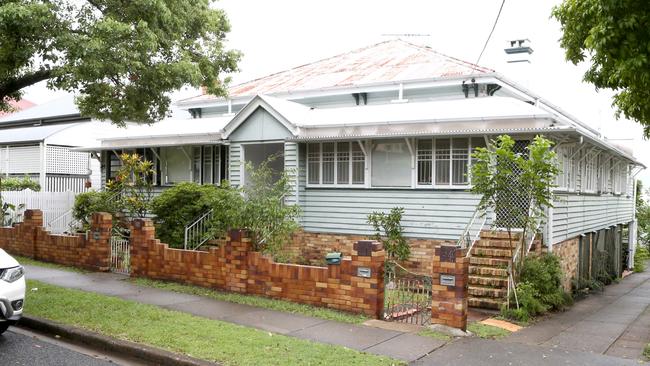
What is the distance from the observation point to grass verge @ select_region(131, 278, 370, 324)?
890cm

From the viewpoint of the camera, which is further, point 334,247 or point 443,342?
point 334,247

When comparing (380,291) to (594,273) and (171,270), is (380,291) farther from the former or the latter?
(594,273)

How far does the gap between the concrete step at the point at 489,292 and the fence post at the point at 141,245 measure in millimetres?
6452

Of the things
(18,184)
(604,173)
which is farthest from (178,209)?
(604,173)

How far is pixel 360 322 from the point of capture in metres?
8.61

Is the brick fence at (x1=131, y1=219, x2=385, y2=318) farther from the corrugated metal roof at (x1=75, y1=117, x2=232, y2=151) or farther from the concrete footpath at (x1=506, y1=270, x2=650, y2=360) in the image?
the corrugated metal roof at (x1=75, y1=117, x2=232, y2=151)

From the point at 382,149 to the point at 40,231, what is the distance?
8650 mm

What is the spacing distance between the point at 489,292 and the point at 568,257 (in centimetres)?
475

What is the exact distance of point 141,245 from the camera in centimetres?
1199

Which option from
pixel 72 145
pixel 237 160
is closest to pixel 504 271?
pixel 237 160

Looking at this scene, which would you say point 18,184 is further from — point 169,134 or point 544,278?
point 544,278

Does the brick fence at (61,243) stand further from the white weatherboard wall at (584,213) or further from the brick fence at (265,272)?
the white weatherboard wall at (584,213)

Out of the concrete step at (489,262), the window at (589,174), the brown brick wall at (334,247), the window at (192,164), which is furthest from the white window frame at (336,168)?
the window at (589,174)

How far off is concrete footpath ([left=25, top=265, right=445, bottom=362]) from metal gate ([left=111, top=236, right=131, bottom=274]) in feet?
3.17
